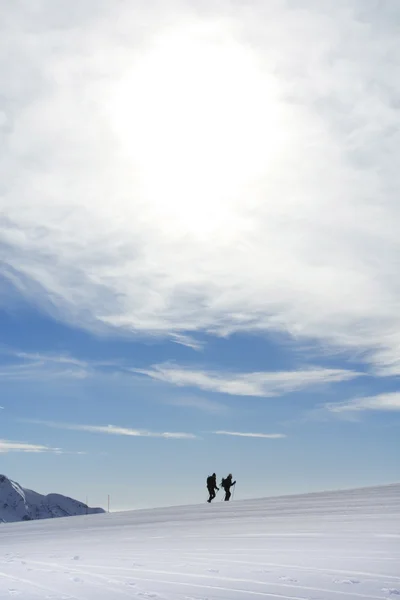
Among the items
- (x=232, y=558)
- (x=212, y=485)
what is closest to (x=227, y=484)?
(x=212, y=485)

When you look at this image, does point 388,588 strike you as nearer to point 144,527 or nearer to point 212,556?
point 212,556

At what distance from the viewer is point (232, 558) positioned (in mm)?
13555

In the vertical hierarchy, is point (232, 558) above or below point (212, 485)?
below

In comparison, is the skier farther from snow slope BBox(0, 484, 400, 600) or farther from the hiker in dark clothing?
snow slope BBox(0, 484, 400, 600)

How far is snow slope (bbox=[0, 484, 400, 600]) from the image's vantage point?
1025 centimetres

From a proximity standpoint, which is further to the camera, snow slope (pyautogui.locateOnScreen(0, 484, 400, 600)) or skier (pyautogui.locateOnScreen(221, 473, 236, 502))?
skier (pyautogui.locateOnScreen(221, 473, 236, 502))

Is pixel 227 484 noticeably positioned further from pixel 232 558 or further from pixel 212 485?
pixel 232 558

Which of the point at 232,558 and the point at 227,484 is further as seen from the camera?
the point at 227,484

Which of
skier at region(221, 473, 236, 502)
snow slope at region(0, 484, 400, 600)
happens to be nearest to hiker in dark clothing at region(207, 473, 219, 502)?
skier at region(221, 473, 236, 502)

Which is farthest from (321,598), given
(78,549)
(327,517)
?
(78,549)

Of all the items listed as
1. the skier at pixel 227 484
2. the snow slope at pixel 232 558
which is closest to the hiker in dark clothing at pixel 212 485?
the skier at pixel 227 484

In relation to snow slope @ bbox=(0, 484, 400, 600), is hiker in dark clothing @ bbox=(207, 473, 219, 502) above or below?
above

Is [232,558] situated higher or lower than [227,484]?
lower

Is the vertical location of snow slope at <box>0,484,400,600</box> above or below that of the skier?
below
